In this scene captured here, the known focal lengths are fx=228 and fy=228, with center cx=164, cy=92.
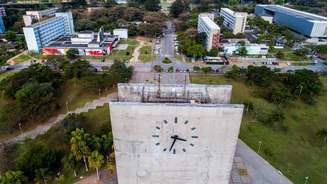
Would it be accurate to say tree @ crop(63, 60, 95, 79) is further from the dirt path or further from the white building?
the white building

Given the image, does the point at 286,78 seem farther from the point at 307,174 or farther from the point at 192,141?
the point at 192,141

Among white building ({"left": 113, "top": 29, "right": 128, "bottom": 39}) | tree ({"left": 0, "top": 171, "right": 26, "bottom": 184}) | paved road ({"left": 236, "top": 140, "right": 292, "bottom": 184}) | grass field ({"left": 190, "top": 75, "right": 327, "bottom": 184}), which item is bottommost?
grass field ({"left": 190, "top": 75, "right": 327, "bottom": 184})

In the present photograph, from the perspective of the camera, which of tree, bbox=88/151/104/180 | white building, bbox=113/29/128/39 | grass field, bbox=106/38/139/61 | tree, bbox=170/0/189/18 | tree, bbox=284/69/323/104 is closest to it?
tree, bbox=88/151/104/180

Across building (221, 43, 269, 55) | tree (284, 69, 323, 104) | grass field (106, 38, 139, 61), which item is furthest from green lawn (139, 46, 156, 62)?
tree (284, 69, 323, 104)

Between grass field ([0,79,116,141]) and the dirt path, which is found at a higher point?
grass field ([0,79,116,141])

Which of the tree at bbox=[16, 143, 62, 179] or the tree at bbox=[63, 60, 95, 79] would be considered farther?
the tree at bbox=[63, 60, 95, 79]

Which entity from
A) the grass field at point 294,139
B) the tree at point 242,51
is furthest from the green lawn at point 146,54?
the grass field at point 294,139

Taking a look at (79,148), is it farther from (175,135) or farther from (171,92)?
(175,135)
